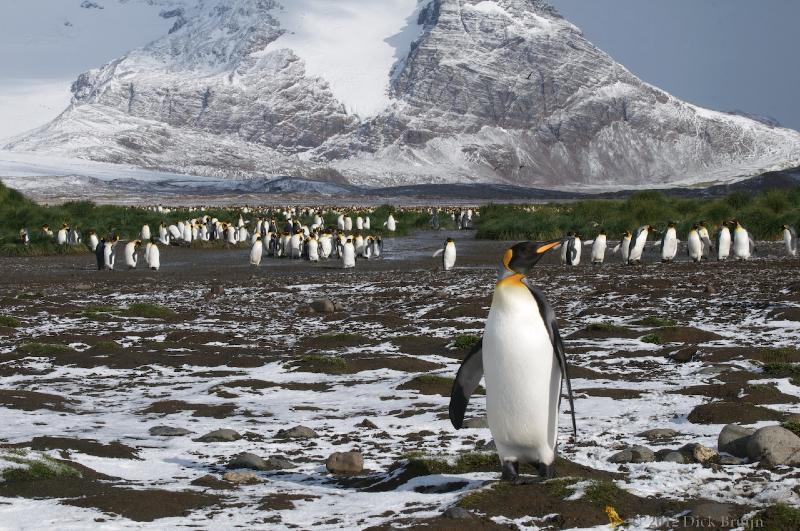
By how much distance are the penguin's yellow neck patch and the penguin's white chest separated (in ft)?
0.07

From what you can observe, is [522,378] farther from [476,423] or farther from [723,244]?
[723,244]

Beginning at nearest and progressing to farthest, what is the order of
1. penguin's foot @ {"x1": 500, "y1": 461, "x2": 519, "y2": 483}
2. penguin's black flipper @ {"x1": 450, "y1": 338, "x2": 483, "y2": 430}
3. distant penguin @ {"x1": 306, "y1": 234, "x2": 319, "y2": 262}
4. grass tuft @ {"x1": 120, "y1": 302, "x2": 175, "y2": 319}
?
penguin's foot @ {"x1": 500, "y1": 461, "x2": 519, "y2": 483} → penguin's black flipper @ {"x1": 450, "y1": 338, "x2": 483, "y2": 430} → grass tuft @ {"x1": 120, "y1": 302, "x2": 175, "y2": 319} → distant penguin @ {"x1": 306, "y1": 234, "x2": 319, "y2": 262}

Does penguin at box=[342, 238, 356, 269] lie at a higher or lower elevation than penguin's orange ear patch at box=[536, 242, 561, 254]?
lower

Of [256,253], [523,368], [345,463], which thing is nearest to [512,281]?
[523,368]

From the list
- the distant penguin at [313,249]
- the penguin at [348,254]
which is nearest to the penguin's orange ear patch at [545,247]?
the penguin at [348,254]

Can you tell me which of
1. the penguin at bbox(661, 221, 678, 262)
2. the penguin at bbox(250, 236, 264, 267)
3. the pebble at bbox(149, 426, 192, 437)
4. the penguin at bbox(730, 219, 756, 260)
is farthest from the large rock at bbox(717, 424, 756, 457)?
the penguin at bbox(250, 236, 264, 267)

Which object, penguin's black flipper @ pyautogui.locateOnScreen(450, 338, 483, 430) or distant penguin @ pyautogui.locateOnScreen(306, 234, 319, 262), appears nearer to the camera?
penguin's black flipper @ pyautogui.locateOnScreen(450, 338, 483, 430)

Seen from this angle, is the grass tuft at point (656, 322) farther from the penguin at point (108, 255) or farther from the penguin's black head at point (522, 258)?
the penguin at point (108, 255)

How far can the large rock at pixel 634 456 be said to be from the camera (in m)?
6.50

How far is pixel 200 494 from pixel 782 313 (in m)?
9.33

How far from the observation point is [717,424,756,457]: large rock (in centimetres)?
639

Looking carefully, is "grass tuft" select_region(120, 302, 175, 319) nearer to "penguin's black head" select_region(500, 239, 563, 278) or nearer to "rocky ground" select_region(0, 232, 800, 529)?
"rocky ground" select_region(0, 232, 800, 529)

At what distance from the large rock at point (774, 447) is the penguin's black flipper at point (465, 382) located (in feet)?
5.87

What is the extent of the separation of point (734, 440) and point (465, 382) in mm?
1785
